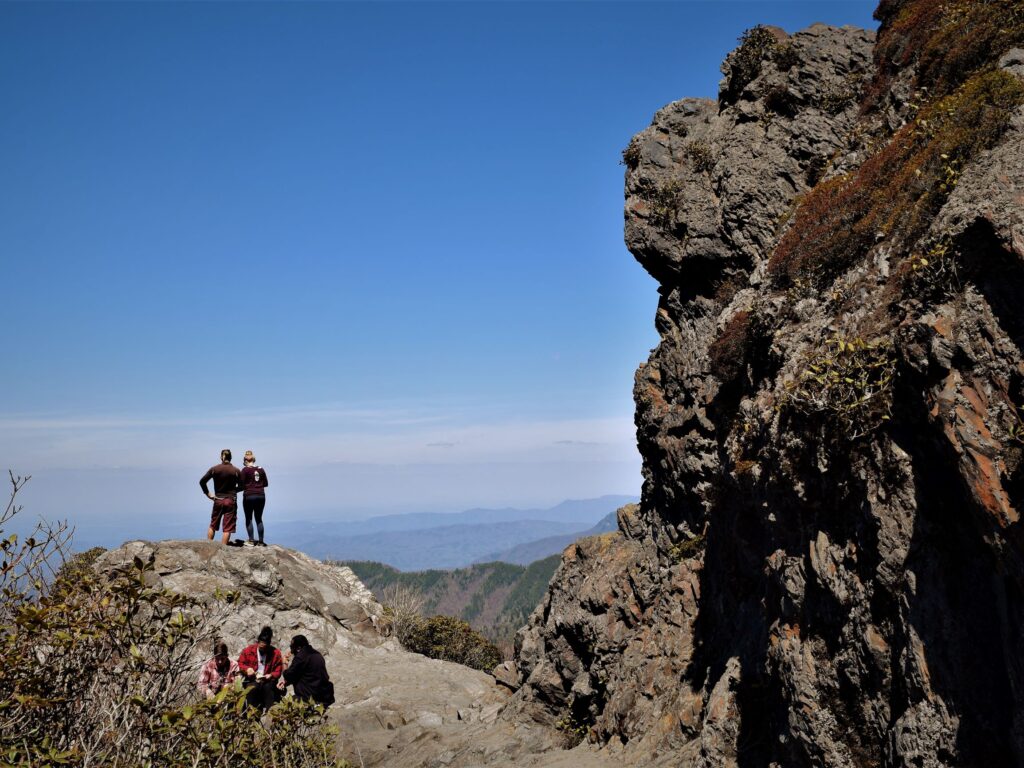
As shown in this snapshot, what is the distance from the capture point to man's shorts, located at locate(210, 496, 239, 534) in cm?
2588

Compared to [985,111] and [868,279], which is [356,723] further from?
[985,111]

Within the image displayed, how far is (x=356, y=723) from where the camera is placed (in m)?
23.1

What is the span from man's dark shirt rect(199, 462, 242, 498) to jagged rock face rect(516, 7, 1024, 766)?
11.8 metres

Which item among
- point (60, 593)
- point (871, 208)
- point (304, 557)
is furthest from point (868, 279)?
point (304, 557)

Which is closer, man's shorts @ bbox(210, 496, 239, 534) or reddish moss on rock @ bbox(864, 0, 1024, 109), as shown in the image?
reddish moss on rock @ bbox(864, 0, 1024, 109)

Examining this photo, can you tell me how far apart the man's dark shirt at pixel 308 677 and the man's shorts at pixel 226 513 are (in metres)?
13.2

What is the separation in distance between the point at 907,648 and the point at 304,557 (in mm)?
28141

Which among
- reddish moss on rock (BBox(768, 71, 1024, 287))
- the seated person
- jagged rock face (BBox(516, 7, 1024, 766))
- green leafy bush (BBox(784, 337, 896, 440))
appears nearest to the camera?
jagged rock face (BBox(516, 7, 1024, 766))

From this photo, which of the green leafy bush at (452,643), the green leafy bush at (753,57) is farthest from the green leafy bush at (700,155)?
the green leafy bush at (452,643)

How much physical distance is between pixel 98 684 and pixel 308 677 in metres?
6.71

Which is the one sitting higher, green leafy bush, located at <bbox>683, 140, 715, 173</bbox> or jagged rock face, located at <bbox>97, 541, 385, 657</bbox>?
green leafy bush, located at <bbox>683, 140, 715, 173</bbox>

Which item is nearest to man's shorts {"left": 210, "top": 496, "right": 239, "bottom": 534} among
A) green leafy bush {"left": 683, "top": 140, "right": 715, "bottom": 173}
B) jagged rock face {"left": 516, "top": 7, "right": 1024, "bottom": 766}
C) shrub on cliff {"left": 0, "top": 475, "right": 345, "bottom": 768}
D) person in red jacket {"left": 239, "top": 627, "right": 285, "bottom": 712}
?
jagged rock face {"left": 516, "top": 7, "right": 1024, "bottom": 766}

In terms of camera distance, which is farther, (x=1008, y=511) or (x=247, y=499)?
(x=247, y=499)

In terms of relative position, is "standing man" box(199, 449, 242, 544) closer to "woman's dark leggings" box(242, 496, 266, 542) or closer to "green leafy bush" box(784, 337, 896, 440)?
"woman's dark leggings" box(242, 496, 266, 542)
